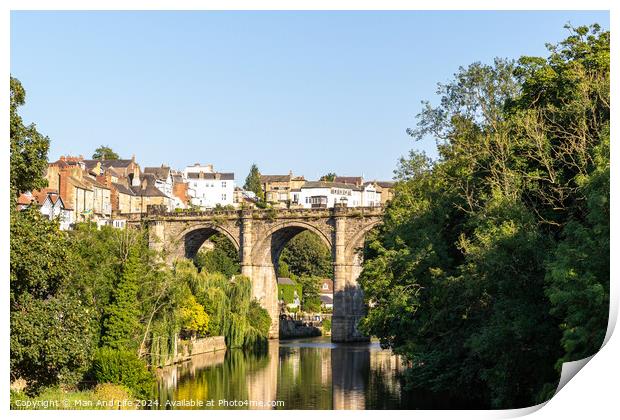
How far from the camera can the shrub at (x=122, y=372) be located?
101 feet

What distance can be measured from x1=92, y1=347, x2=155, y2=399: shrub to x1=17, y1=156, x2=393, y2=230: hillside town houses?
16.3 feet

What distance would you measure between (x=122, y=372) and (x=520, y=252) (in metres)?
14.0

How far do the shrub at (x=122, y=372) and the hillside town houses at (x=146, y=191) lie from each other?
4963 millimetres

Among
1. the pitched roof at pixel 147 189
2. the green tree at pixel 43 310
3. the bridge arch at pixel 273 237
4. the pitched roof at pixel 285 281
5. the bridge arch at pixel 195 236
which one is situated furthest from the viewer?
the pitched roof at pixel 285 281

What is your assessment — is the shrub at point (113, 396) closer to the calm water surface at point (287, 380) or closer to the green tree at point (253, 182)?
the calm water surface at point (287, 380)

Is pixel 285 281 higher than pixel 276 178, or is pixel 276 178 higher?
pixel 276 178

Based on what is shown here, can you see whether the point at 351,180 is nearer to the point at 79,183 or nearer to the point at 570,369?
the point at 79,183

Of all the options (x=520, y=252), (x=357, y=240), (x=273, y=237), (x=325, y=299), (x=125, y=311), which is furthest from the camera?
(x=325, y=299)

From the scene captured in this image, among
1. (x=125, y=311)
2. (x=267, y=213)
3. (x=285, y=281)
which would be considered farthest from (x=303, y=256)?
(x=125, y=311)

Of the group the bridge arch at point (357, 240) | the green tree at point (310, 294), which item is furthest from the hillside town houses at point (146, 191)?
the green tree at point (310, 294)

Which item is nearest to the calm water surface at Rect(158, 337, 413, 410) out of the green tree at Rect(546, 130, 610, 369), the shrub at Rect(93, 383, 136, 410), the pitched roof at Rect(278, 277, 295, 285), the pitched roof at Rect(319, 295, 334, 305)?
the shrub at Rect(93, 383, 136, 410)

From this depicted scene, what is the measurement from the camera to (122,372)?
3139 centimetres

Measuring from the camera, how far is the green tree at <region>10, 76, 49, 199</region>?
835 inches

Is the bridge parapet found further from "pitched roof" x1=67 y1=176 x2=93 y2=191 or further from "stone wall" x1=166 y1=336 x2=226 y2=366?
"stone wall" x1=166 y1=336 x2=226 y2=366
